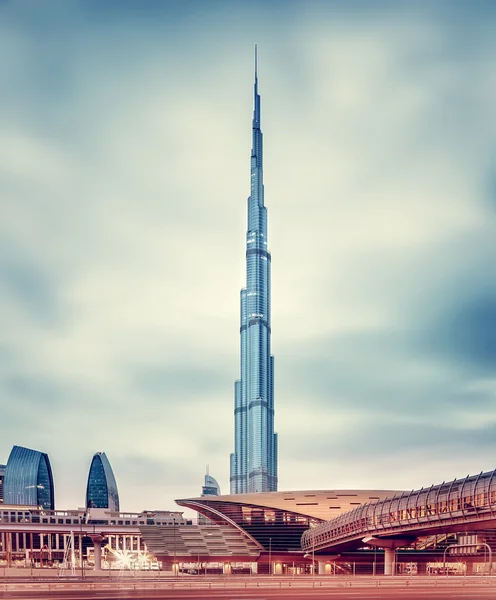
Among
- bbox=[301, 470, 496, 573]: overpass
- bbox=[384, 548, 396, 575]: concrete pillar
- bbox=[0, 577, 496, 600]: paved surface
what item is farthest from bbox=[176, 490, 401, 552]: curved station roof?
bbox=[0, 577, 496, 600]: paved surface

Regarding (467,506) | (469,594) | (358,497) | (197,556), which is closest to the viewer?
(469,594)

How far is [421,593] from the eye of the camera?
Answer: 187 feet

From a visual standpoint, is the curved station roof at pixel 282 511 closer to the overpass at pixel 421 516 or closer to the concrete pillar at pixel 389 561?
the overpass at pixel 421 516

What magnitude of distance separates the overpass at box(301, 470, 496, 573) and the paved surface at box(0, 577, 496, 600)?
778cm

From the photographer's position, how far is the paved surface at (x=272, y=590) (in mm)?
55000

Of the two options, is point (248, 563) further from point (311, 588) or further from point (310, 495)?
point (311, 588)

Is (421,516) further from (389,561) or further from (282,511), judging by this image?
(282,511)

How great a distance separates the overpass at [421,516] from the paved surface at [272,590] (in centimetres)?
778

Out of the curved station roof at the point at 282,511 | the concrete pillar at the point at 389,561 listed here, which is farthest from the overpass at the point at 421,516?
the curved station roof at the point at 282,511

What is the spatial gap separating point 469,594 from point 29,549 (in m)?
172

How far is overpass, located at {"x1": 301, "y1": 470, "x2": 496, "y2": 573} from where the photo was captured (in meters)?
73.6

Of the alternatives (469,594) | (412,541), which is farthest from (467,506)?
(412,541)

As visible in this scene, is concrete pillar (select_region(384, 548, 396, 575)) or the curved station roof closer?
concrete pillar (select_region(384, 548, 396, 575))

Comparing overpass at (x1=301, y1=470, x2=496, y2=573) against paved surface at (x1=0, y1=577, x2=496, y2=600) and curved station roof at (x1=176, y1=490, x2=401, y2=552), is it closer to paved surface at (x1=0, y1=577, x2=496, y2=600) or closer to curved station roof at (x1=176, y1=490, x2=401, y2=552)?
paved surface at (x1=0, y1=577, x2=496, y2=600)
